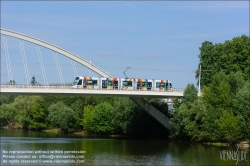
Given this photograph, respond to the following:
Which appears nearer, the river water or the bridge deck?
the river water

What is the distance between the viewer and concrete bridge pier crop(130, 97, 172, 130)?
55.4 meters

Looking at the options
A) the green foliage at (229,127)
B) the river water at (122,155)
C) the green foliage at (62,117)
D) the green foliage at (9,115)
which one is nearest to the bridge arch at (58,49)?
the river water at (122,155)

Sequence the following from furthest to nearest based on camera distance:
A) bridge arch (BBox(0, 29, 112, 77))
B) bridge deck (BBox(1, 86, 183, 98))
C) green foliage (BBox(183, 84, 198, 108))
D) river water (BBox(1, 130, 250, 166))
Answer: green foliage (BBox(183, 84, 198, 108)), bridge arch (BBox(0, 29, 112, 77)), bridge deck (BBox(1, 86, 183, 98)), river water (BBox(1, 130, 250, 166))

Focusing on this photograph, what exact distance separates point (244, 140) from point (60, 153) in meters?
19.0

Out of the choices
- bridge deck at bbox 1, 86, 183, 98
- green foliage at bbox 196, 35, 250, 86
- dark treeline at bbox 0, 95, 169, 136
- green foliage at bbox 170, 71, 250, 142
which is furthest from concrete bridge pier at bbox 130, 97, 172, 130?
green foliage at bbox 196, 35, 250, 86

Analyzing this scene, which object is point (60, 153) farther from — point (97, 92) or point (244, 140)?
point (244, 140)

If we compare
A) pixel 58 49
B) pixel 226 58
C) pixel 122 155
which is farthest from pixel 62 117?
pixel 122 155

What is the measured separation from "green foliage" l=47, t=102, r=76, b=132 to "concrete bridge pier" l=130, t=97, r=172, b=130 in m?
17.8

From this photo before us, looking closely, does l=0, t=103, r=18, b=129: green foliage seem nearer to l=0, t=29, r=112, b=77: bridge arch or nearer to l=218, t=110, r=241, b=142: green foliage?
l=0, t=29, r=112, b=77: bridge arch

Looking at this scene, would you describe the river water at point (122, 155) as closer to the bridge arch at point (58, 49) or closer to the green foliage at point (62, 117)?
the bridge arch at point (58, 49)

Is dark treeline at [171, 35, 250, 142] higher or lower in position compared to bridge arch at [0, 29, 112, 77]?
lower

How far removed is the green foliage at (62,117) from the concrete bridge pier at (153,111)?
17797mm

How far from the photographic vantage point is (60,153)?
3712 cm

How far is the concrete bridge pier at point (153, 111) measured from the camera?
182ft
